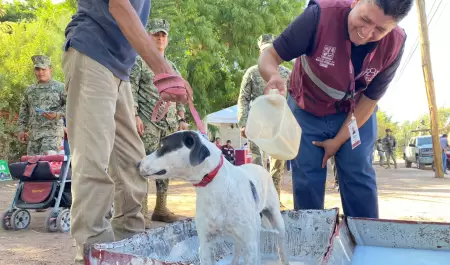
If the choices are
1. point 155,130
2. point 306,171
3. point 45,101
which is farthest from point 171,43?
point 306,171

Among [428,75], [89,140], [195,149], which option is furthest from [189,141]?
[428,75]

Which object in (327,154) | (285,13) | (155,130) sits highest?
(285,13)

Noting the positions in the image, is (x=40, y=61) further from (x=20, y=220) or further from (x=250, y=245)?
(x=250, y=245)

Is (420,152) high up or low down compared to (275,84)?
up

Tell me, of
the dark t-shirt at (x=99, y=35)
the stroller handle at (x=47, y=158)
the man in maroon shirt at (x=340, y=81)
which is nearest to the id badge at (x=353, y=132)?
the man in maroon shirt at (x=340, y=81)

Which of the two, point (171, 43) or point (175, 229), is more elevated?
point (171, 43)

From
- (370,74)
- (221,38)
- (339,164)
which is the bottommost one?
(339,164)

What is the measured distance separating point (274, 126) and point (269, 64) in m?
0.43

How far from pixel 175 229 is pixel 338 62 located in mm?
1445

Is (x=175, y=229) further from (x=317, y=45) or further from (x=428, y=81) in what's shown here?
(x=428, y=81)

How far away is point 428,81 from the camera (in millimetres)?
13781

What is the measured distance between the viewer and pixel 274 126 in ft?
8.18

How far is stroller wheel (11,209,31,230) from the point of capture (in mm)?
5090

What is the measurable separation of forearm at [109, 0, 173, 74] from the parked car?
65.2 ft
